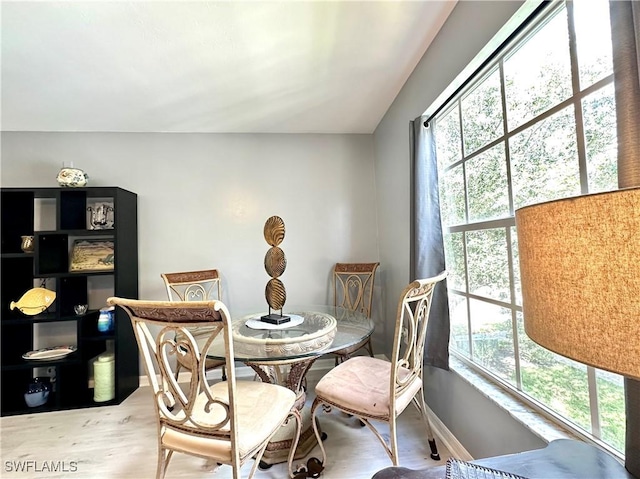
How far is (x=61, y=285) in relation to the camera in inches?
96.5

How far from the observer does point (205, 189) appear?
2.86m

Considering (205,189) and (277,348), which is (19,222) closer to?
(205,189)

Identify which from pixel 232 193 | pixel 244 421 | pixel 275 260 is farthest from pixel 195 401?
pixel 232 193

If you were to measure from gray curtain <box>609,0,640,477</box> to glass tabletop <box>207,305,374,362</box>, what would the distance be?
3.27 feet

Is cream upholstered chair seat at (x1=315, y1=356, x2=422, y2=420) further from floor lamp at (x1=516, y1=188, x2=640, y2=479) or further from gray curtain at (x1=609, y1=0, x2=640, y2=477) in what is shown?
floor lamp at (x1=516, y1=188, x2=640, y2=479)

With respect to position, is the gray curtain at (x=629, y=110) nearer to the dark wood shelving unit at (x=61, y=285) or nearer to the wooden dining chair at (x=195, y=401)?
the wooden dining chair at (x=195, y=401)

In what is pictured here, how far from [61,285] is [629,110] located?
3.49 metres

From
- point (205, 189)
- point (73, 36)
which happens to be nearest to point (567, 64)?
point (73, 36)

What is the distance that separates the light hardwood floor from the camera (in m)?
1.60

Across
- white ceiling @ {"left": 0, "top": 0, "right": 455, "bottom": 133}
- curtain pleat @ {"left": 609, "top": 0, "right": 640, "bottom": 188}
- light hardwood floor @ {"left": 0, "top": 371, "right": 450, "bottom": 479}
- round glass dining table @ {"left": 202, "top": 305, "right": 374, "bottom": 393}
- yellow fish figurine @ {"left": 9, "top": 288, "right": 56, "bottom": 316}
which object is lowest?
light hardwood floor @ {"left": 0, "top": 371, "right": 450, "bottom": 479}

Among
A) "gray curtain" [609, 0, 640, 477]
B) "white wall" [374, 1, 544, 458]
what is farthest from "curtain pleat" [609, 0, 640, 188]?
"white wall" [374, 1, 544, 458]

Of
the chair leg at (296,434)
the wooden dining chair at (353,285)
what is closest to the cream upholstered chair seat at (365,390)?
the chair leg at (296,434)

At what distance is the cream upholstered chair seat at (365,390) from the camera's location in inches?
53.4

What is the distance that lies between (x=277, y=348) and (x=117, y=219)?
1.94 meters
